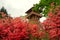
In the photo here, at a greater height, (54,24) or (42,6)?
(42,6)

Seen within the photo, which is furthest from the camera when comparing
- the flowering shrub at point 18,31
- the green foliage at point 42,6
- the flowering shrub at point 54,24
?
the green foliage at point 42,6

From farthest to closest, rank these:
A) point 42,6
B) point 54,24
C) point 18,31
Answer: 1. point 42,6
2. point 18,31
3. point 54,24

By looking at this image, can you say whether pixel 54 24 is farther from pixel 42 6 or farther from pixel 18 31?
pixel 42 6

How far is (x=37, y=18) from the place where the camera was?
48.2m

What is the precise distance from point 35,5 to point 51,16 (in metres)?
20.8

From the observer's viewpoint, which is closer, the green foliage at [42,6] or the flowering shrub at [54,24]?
the flowering shrub at [54,24]

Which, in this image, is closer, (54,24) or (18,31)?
(54,24)

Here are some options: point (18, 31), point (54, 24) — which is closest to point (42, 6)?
point (18, 31)

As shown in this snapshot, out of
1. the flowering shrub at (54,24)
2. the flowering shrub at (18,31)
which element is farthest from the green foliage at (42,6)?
the flowering shrub at (54,24)

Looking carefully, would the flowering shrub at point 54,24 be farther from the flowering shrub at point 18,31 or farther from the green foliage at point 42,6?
the green foliage at point 42,6

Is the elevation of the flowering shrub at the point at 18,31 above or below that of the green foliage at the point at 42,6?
below

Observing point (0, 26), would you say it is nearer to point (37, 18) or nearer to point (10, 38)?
point (10, 38)

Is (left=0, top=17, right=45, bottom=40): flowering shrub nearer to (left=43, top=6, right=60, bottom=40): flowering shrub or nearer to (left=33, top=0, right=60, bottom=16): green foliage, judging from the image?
(left=43, top=6, right=60, bottom=40): flowering shrub

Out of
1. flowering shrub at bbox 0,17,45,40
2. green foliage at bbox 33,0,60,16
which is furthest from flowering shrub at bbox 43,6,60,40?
green foliage at bbox 33,0,60,16
